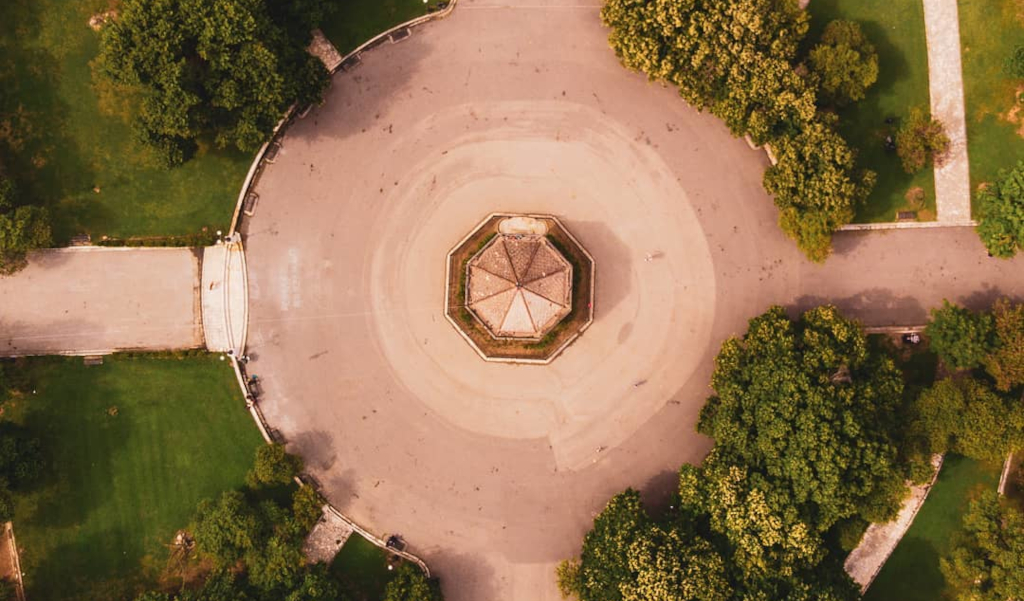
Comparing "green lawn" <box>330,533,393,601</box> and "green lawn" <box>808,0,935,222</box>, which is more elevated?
"green lawn" <box>808,0,935,222</box>

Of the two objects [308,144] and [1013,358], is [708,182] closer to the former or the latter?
[1013,358]

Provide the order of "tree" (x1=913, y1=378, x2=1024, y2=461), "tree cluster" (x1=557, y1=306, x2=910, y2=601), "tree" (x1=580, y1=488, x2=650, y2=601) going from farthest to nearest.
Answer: "tree" (x1=913, y1=378, x2=1024, y2=461), "tree" (x1=580, y1=488, x2=650, y2=601), "tree cluster" (x1=557, y1=306, x2=910, y2=601)

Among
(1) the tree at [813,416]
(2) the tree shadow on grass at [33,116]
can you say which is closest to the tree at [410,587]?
(1) the tree at [813,416]

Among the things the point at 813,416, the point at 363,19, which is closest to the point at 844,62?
the point at 813,416

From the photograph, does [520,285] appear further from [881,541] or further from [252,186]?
[881,541]

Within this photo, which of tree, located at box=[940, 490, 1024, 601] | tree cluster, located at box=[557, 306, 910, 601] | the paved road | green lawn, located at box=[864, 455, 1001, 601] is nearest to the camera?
tree cluster, located at box=[557, 306, 910, 601]

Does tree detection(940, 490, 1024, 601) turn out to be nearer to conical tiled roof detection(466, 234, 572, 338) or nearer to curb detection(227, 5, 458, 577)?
conical tiled roof detection(466, 234, 572, 338)

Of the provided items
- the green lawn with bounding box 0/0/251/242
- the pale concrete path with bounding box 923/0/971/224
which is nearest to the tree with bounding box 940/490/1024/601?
the pale concrete path with bounding box 923/0/971/224
